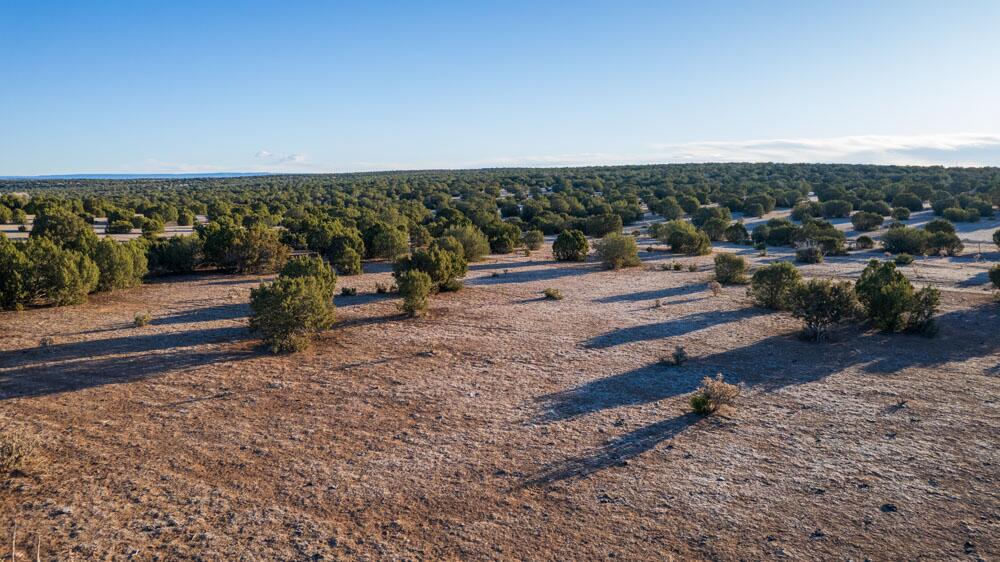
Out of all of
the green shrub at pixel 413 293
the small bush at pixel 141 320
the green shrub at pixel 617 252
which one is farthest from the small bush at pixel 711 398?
the green shrub at pixel 617 252

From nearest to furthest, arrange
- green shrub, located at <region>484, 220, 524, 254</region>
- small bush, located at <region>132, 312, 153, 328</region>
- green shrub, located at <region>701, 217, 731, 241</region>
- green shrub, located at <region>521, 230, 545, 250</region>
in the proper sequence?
small bush, located at <region>132, 312, 153, 328</region> < green shrub, located at <region>484, 220, 524, 254</region> < green shrub, located at <region>521, 230, 545, 250</region> < green shrub, located at <region>701, 217, 731, 241</region>

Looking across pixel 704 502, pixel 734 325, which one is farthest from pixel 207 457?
pixel 734 325

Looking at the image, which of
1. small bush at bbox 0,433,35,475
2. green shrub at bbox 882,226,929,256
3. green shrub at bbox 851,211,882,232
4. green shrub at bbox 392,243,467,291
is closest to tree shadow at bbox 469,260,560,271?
Result: green shrub at bbox 392,243,467,291

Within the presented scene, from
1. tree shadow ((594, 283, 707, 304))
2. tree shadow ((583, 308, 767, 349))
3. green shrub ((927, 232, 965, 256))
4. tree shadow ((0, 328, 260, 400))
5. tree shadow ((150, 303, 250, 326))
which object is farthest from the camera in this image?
green shrub ((927, 232, 965, 256))

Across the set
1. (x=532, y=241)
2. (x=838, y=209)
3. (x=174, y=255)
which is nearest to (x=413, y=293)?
(x=174, y=255)

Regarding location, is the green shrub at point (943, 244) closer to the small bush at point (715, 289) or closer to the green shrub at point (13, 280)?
the small bush at point (715, 289)

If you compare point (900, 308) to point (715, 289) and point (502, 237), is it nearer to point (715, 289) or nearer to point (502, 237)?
point (715, 289)

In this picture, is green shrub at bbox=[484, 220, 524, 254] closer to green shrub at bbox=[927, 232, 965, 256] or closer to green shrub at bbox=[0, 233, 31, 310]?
green shrub at bbox=[0, 233, 31, 310]
